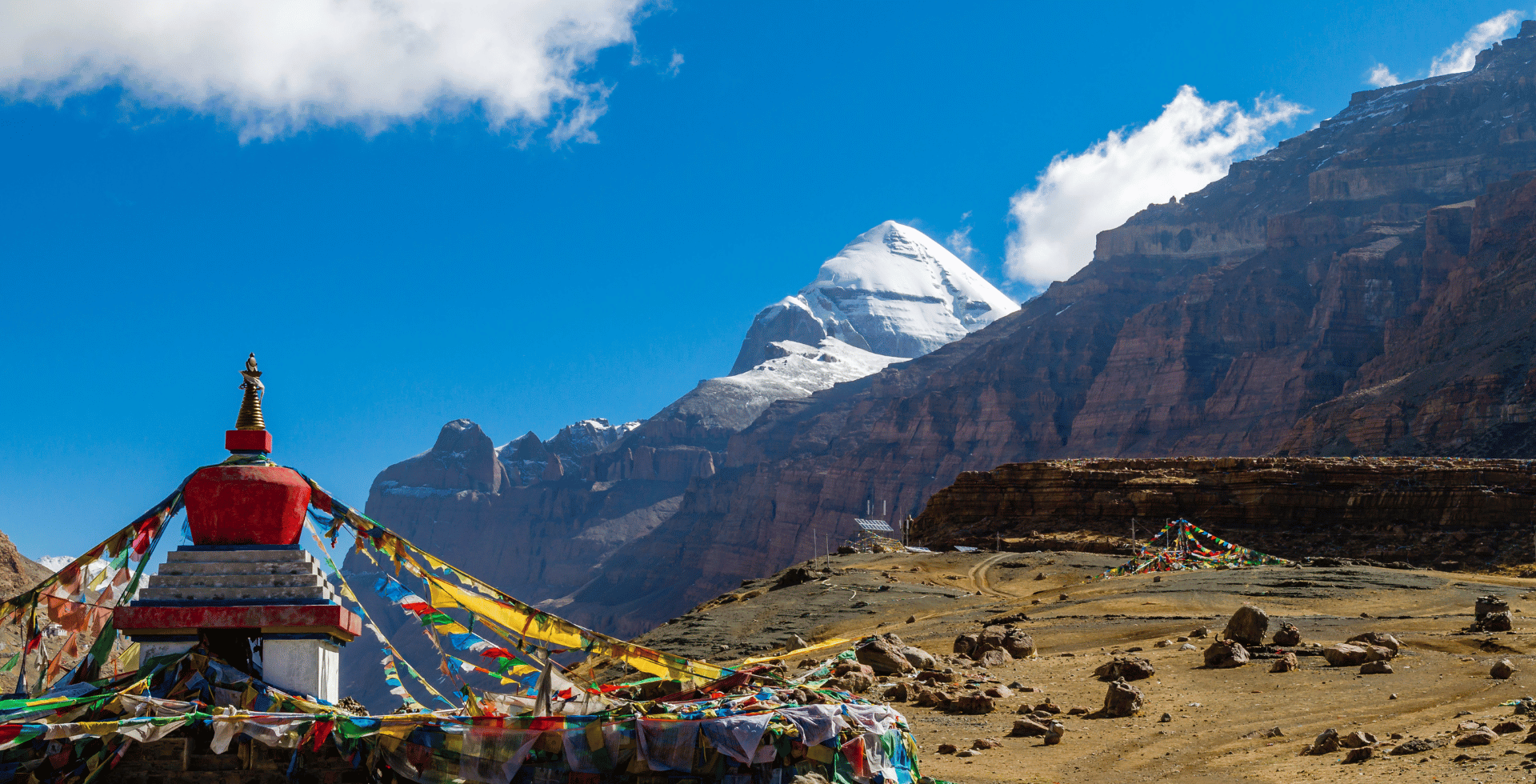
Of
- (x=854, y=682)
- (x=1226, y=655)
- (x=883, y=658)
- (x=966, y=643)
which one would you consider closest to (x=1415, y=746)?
(x=1226, y=655)

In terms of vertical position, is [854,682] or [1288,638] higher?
[1288,638]

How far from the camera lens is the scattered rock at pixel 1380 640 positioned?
19781 mm

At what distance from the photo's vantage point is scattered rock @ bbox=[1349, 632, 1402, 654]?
64.9ft

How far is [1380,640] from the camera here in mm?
20312

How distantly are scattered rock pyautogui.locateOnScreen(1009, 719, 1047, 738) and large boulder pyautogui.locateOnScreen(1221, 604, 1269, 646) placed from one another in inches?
286

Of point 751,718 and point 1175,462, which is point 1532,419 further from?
point 751,718

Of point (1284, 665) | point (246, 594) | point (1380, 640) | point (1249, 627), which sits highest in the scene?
point (246, 594)

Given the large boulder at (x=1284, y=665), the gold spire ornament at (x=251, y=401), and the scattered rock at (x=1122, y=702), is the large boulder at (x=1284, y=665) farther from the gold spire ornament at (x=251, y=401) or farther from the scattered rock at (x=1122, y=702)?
the gold spire ornament at (x=251, y=401)

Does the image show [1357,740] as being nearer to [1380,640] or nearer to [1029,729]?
[1029,729]

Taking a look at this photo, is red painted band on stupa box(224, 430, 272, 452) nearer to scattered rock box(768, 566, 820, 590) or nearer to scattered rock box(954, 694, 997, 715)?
scattered rock box(954, 694, 997, 715)

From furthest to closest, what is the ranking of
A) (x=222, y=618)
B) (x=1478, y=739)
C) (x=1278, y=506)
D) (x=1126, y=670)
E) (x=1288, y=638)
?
(x=1278, y=506) → (x=1288, y=638) → (x=1126, y=670) → (x=1478, y=739) → (x=222, y=618)

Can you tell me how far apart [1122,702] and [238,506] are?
1121 centimetres

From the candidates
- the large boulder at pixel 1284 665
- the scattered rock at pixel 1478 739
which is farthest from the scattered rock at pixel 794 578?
the scattered rock at pixel 1478 739

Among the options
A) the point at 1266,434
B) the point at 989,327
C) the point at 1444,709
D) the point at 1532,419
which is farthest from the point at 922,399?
the point at 1444,709
